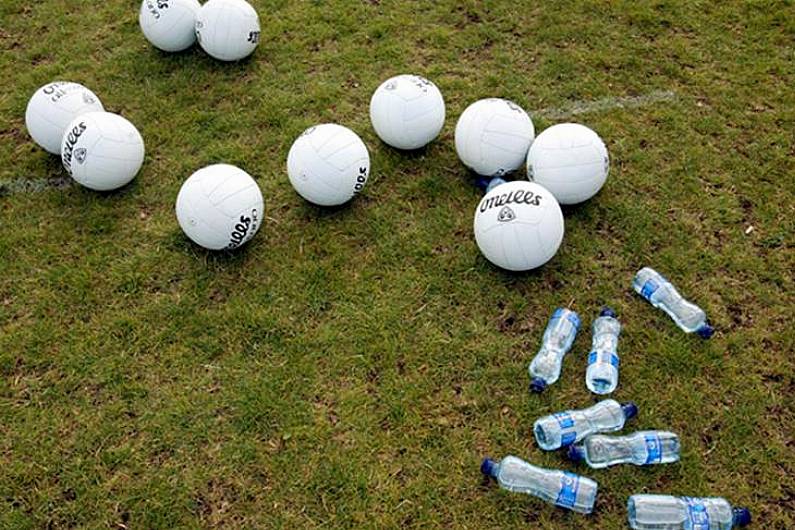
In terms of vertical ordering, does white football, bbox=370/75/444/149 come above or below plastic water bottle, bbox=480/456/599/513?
above

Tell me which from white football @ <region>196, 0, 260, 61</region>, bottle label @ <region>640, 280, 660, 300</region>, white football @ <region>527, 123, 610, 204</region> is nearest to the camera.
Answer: bottle label @ <region>640, 280, 660, 300</region>

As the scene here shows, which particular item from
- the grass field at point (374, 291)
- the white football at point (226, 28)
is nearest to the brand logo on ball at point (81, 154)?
the grass field at point (374, 291)

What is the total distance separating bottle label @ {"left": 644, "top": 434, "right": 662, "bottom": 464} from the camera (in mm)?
4098

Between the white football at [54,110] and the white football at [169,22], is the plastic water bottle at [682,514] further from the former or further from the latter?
the white football at [169,22]

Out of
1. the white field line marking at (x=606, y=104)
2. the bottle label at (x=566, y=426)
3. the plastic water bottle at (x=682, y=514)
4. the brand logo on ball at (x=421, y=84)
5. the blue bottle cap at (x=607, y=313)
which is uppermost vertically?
the brand logo on ball at (x=421, y=84)

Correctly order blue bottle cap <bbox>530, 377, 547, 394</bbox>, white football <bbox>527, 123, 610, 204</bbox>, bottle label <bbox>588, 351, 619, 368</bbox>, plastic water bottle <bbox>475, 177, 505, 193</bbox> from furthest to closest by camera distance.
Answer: plastic water bottle <bbox>475, 177, 505, 193</bbox> < white football <bbox>527, 123, 610, 204</bbox> < bottle label <bbox>588, 351, 619, 368</bbox> < blue bottle cap <bbox>530, 377, 547, 394</bbox>

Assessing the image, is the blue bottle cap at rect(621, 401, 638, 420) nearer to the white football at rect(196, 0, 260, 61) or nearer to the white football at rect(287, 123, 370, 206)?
the white football at rect(287, 123, 370, 206)

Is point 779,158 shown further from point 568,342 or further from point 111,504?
point 111,504

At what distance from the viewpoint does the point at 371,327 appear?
4.71m

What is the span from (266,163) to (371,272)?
4.67ft

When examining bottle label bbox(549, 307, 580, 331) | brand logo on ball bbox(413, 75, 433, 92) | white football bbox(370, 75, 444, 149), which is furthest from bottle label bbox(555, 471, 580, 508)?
brand logo on ball bbox(413, 75, 433, 92)

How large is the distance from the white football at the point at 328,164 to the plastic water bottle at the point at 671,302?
2062mm

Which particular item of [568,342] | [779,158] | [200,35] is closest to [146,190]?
[200,35]

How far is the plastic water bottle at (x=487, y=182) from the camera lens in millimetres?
5367
